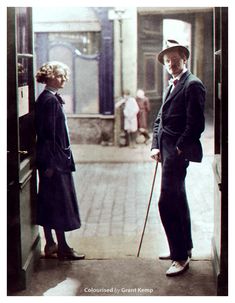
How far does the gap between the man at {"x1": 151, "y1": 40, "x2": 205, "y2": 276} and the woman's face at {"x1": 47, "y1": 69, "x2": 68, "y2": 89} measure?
569 millimetres

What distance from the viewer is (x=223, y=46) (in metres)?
2.69

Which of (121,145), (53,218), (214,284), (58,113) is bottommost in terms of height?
(214,284)

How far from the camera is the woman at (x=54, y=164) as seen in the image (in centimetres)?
326

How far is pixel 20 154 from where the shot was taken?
10.3ft

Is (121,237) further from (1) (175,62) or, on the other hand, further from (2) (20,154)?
(1) (175,62)

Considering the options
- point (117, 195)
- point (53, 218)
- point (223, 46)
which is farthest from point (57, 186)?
point (117, 195)

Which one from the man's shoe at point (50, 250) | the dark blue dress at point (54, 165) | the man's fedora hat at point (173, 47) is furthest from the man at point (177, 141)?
the man's shoe at point (50, 250)

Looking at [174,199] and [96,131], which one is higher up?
[96,131]

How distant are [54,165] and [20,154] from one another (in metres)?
0.25

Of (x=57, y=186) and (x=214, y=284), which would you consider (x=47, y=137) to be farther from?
(x=214, y=284)

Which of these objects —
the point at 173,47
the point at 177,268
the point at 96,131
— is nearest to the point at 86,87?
the point at 96,131

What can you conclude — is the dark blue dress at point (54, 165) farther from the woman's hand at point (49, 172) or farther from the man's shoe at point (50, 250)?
the man's shoe at point (50, 250)

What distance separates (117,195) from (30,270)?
6.25 ft

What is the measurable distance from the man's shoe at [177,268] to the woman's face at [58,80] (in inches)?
48.5
